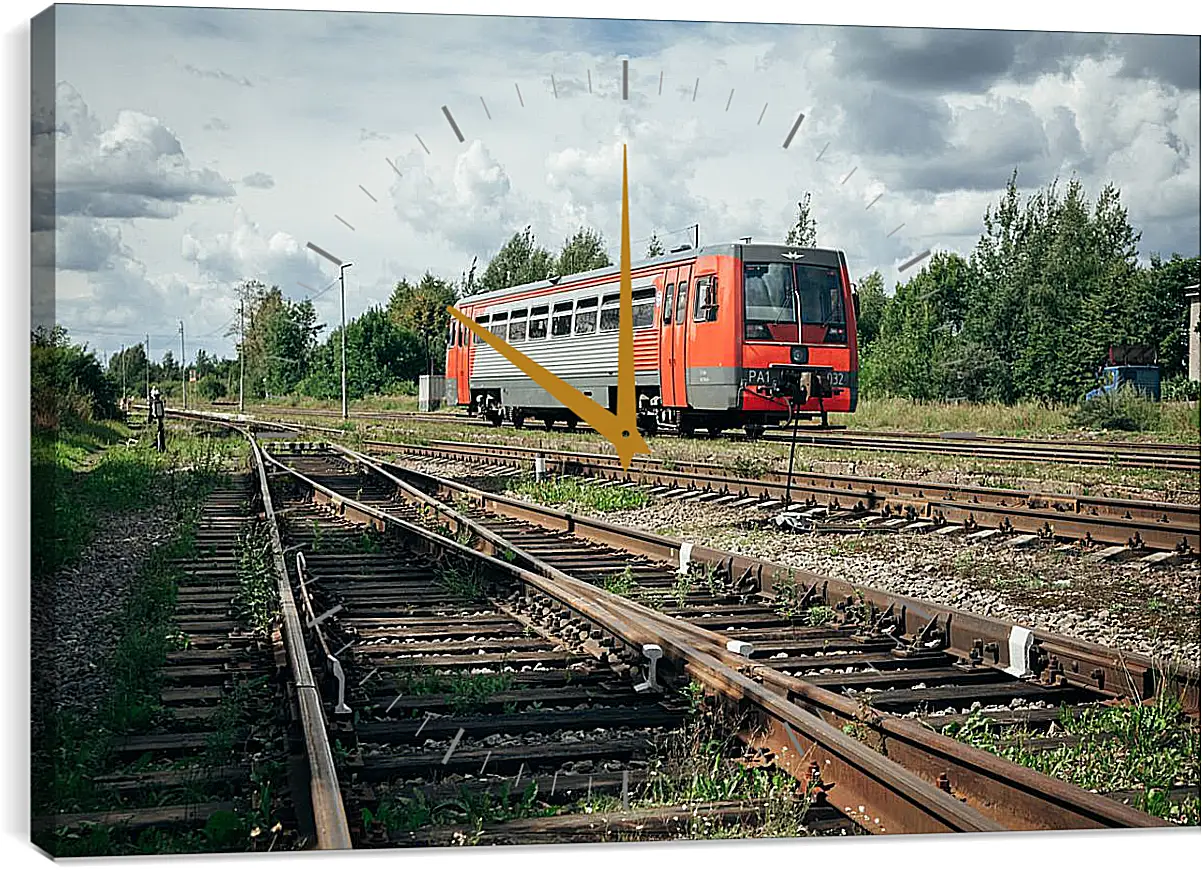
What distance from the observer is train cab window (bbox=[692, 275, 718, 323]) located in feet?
15.1

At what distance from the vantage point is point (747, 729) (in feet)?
10.7

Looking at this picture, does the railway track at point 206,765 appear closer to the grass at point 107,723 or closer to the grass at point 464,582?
the grass at point 107,723

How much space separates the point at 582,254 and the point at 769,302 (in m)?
0.81

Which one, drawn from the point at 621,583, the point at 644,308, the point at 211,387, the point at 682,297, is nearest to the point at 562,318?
the point at 644,308

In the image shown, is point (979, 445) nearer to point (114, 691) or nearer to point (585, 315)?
point (585, 315)

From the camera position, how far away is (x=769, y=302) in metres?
4.80

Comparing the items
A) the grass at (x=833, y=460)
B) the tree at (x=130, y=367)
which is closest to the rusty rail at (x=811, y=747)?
the grass at (x=833, y=460)

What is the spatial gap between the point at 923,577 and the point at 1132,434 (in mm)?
1004

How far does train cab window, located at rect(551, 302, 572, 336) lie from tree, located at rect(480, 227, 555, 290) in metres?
0.12

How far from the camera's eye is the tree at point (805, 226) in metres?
4.45

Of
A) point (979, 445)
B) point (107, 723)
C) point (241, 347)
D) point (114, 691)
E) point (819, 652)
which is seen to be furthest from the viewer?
point (979, 445)

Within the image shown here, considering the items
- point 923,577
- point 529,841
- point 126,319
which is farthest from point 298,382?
point 923,577

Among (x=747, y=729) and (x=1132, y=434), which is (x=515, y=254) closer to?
(x=747, y=729)

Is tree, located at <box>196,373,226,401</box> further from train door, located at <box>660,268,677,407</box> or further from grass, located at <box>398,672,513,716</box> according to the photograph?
train door, located at <box>660,268,677,407</box>
